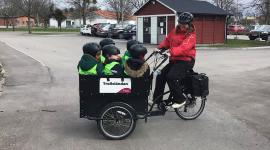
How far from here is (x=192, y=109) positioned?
726cm

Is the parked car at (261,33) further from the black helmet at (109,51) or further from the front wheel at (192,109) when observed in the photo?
the black helmet at (109,51)

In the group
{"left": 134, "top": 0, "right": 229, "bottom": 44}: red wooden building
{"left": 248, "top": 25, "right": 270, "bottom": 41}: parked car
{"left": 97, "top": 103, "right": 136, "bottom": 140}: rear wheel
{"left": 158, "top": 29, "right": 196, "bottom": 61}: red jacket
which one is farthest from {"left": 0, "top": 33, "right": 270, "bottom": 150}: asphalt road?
{"left": 248, "top": 25, "right": 270, "bottom": 41}: parked car

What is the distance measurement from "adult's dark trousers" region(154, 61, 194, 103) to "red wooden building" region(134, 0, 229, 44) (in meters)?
23.3

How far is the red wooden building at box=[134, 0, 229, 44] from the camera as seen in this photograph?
101 ft

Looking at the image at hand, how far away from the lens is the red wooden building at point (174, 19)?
101 feet

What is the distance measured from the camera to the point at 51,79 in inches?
480

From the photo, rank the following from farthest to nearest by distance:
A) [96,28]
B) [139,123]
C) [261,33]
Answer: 1. [96,28]
2. [261,33]
3. [139,123]

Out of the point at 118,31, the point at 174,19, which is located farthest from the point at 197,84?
the point at 118,31

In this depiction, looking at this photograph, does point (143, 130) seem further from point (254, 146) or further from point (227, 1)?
point (227, 1)

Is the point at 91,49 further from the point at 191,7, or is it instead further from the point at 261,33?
the point at 261,33

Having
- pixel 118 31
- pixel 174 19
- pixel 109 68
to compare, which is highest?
pixel 174 19

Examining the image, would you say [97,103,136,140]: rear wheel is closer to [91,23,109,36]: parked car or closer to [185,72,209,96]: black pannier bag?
[185,72,209,96]: black pannier bag

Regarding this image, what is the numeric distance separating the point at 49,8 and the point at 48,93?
2933 inches

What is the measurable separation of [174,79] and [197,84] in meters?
0.41
